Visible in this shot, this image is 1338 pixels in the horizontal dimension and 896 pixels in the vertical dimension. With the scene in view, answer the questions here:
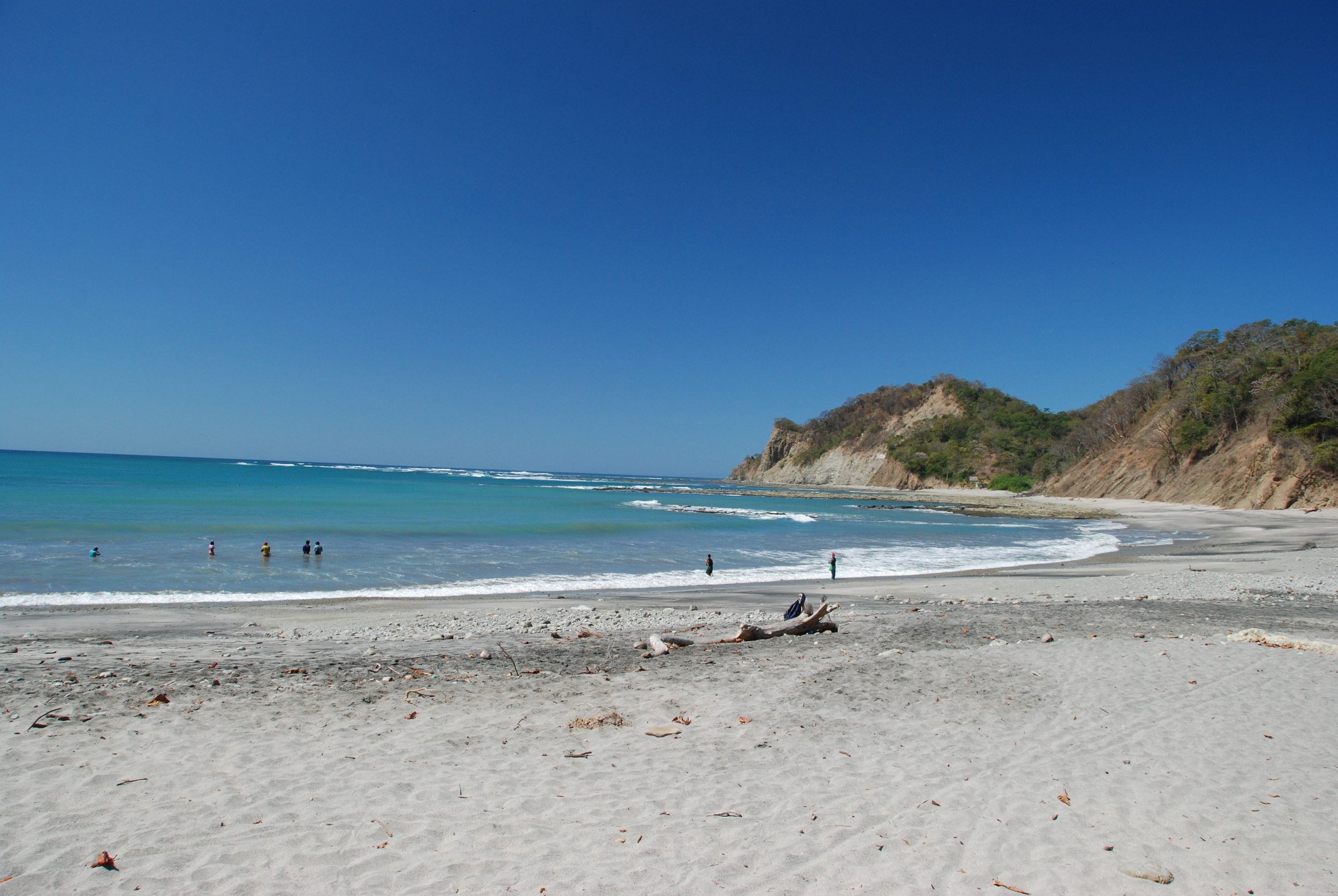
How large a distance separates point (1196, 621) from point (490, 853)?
12822 mm

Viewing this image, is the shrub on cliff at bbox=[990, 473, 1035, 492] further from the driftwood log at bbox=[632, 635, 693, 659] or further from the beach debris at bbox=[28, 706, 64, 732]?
the beach debris at bbox=[28, 706, 64, 732]

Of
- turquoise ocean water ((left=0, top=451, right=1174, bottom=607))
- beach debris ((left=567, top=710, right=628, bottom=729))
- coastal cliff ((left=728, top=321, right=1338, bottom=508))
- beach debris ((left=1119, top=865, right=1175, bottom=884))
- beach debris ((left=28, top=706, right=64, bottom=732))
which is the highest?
coastal cliff ((left=728, top=321, right=1338, bottom=508))

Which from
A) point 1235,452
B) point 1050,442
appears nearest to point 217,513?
point 1235,452

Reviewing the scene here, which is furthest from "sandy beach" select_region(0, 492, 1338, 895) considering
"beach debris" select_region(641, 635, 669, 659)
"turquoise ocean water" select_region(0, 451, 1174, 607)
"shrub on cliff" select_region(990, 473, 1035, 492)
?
"shrub on cliff" select_region(990, 473, 1035, 492)

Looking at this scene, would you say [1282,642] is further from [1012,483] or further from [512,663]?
[1012,483]

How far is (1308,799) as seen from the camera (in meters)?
4.60

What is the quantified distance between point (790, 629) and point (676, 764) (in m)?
5.32

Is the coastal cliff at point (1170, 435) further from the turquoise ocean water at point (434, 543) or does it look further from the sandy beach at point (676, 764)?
the sandy beach at point (676, 764)

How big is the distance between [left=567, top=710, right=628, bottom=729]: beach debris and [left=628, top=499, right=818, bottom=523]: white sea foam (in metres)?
39.2

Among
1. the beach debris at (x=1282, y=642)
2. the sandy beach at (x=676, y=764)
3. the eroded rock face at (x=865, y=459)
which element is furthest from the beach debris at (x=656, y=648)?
the eroded rock face at (x=865, y=459)

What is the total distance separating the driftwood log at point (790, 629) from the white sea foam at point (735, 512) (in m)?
34.4

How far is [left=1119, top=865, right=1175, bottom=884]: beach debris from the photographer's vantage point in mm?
3666

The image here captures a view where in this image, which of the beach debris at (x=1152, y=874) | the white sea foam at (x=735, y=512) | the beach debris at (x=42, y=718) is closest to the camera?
the beach debris at (x=1152, y=874)

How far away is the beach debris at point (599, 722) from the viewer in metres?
6.13
